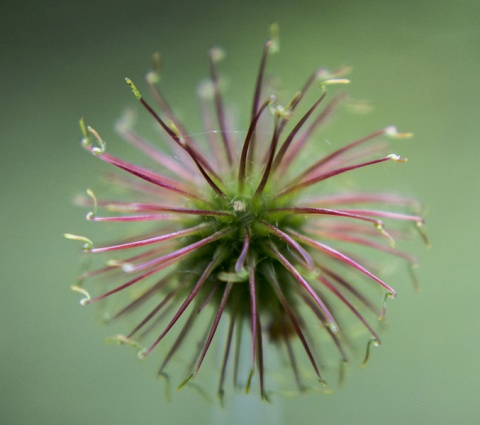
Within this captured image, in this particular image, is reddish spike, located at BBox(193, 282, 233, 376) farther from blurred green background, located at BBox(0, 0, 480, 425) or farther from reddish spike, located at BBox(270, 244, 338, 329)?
blurred green background, located at BBox(0, 0, 480, 425)

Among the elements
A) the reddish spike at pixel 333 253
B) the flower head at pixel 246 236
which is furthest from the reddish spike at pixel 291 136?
the reddish spike at pixel 333 253

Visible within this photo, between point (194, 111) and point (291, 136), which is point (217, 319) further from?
point (194, 111)

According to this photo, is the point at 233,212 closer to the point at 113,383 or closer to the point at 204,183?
the point at 204,183

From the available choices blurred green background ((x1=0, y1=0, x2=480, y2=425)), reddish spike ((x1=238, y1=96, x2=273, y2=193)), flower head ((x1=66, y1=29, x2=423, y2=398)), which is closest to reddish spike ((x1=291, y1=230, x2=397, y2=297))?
flower head ((x1=66, y1=29, x2=423, y2=398))

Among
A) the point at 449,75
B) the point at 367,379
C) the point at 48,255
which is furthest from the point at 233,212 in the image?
the point at 449,75

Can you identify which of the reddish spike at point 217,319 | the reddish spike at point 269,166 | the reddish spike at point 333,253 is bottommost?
the reddish spike at point 217,319

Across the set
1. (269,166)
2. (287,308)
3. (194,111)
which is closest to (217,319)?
(287,308)

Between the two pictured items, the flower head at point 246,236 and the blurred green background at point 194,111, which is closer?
the flower head at point 246,236

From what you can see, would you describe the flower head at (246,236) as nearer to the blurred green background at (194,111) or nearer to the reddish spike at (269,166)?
the reddish spike at (269,166)
